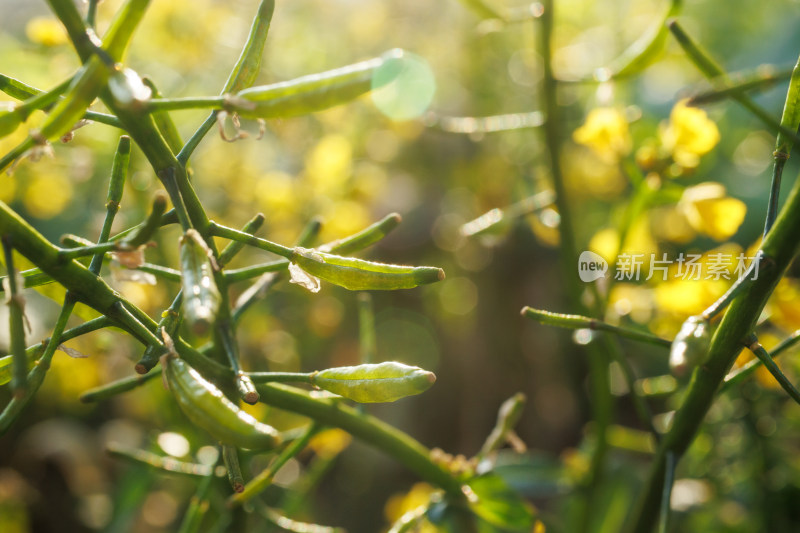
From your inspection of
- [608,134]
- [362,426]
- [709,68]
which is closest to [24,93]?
[362,426]

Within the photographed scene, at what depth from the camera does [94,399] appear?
440 millimetres

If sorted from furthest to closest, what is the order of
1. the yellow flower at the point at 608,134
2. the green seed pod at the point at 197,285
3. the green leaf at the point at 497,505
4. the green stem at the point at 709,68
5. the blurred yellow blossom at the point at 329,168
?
the blurred yellow blossom at the point at 329,168 < the yellow flower at the point at 608,134 < the green leaf at the point at 497,505 < the green stem at the point at 709,68 < the green seed pod at the point at 197,285

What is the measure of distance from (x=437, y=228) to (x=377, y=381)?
133 centimetres

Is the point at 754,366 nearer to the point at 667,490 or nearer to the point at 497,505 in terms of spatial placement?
the point at 667,490

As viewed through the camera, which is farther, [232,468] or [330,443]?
[330,443]

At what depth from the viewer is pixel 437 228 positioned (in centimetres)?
163

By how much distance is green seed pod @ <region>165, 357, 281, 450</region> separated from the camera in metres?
0.25

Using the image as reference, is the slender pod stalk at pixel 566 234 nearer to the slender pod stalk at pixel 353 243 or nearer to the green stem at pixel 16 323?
the slender pod stalk at pixel 353 243

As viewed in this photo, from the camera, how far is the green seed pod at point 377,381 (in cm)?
31

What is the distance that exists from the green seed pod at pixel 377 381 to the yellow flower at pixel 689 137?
0.52 m

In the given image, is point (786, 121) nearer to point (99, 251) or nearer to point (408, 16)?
point (99, 251)

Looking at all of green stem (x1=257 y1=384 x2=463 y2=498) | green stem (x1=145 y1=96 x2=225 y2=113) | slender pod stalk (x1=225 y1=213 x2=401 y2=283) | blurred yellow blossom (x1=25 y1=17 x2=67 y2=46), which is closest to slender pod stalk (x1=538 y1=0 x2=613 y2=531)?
green stem (x1=257 y1=384 x2=463 y2=498)

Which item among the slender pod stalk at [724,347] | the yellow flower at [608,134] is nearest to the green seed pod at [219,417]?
the slender pod stalk at [724,347]

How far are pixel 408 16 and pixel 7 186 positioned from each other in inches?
43.4
